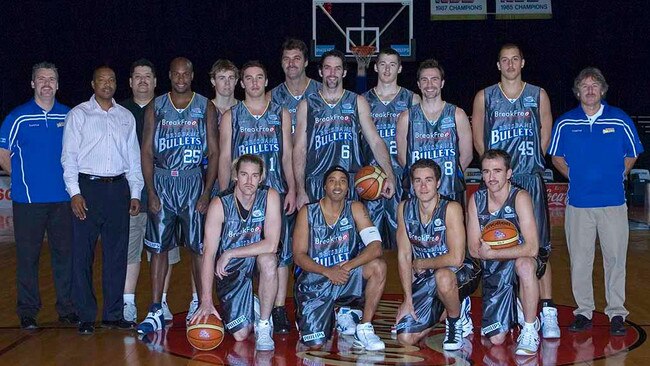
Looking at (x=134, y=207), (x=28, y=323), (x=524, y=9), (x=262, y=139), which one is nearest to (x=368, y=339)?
(x=262, y=139)

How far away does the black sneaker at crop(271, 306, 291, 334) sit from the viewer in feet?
18.4

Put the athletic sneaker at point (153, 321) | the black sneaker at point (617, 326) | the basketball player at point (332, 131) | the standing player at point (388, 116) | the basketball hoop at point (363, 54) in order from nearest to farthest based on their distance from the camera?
the black sneaker at point (617, 326) → the athletic sneaker at point (153, 321) → the basketball player at point (332, 131) → the standing player at point (388, 116) → the basketball hoop at point (363, 54)

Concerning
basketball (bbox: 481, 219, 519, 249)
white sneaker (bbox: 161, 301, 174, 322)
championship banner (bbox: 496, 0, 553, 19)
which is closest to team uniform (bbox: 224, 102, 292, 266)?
white sneaker (bbox: 161, 301, 174, 322)

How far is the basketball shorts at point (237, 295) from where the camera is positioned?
5484 mm

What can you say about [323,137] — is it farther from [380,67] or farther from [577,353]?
[577,353]

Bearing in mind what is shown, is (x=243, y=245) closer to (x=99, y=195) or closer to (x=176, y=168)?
(x=176, y=168)

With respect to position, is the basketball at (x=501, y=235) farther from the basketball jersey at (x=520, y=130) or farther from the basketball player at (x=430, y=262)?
the basketball jersey at (x=520, y=130)

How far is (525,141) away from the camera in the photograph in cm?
570

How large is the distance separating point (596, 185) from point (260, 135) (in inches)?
88.2

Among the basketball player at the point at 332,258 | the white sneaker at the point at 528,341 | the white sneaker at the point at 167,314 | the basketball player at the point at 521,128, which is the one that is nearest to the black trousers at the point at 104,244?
the white sneaker at the point at 167,314

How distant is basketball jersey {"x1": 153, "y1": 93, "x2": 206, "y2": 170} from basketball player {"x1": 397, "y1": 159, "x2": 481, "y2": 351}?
147 cm

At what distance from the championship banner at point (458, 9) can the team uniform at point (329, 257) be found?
43.9 feet

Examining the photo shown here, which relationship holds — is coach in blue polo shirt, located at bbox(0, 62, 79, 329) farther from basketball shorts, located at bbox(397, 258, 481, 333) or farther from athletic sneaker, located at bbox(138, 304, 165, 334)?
basketball shorts, located at bbox(397, 258, 481, 333)

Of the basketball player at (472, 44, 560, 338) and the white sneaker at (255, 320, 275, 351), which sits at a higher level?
the basketball player at (472, 44, 560, 338)
